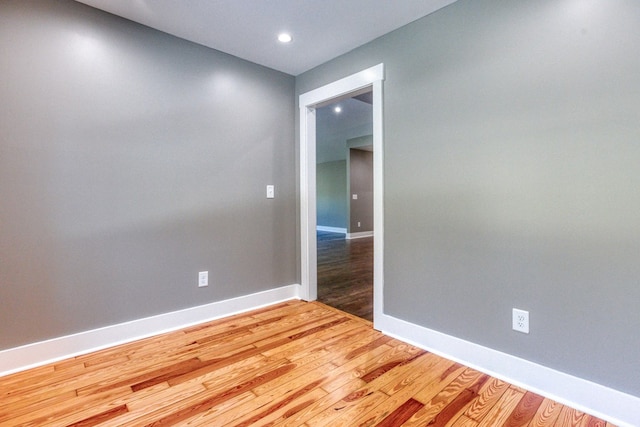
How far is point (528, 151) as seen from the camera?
5.31 ft

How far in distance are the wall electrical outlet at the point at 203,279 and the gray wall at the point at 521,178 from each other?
148 cm

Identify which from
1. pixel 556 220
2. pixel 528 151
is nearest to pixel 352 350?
pixel 556 220

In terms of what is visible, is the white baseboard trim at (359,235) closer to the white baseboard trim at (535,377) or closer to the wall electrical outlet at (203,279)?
the wall electrical outlet at (203,279)

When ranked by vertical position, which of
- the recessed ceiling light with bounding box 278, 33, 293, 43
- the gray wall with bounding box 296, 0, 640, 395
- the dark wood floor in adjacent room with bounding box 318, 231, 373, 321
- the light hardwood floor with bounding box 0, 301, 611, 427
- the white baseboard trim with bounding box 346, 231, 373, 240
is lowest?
the light hardwood floor with bounding box 0, 301, 611, 427

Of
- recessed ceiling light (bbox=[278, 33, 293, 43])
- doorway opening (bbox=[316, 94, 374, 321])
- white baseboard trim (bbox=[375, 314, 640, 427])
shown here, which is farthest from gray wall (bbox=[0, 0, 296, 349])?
white baseboard trim (bbox=[375, 314, 640, 427])

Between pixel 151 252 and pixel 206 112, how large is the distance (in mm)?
1183

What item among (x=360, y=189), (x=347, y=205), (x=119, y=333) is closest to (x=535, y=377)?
(x=119, y=333)

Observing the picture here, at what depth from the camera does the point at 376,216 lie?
232 cm

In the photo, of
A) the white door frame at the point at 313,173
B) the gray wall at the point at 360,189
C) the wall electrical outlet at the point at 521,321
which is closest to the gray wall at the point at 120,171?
the white door frame at the point at 313,173

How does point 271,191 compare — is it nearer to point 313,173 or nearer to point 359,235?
point 313,173

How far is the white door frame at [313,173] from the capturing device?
2299 millimetres

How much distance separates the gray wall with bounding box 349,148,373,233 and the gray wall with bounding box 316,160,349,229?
971mm

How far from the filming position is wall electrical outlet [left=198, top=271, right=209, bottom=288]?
250 centimetres

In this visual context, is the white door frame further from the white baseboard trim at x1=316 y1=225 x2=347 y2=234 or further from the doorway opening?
the white baseboard trim at x1=316 y1=225 x2=347 y2=234
